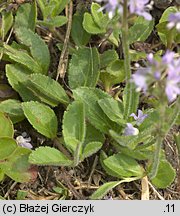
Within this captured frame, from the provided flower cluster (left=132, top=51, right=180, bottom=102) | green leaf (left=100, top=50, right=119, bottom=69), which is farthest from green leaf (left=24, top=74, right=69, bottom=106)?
flower cluster (left=132, top=51, right=180, bottom=102)

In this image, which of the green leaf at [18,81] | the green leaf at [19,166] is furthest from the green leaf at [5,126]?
the green leaf at [18,81]

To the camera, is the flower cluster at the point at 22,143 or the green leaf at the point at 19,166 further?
the flower cluster at the point at 22,143

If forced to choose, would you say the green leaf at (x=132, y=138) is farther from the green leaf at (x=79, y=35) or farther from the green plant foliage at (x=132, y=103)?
the green leaf at (x=79, y=35)

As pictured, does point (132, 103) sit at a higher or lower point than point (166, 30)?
lower

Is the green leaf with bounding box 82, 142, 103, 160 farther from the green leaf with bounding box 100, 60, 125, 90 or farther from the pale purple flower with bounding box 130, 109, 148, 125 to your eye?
the green leaf with bounding box 100, 60, 125, 90

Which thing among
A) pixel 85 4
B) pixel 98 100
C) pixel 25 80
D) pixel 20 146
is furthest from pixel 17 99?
pixel 85 4

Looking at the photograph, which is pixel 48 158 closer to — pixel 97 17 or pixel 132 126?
pixel 132 126

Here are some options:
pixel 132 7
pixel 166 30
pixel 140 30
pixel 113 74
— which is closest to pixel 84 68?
pixel 113 74
